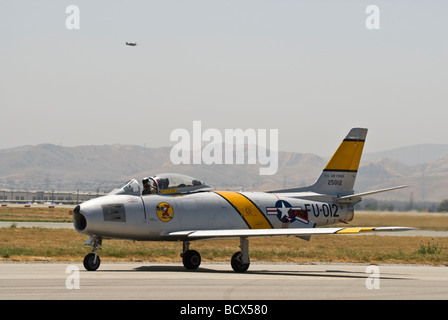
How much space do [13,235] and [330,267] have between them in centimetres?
2172

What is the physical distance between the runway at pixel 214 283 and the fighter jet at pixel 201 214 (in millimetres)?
1101

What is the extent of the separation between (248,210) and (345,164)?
17.3 ft

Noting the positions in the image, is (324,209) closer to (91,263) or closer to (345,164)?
(345,164)

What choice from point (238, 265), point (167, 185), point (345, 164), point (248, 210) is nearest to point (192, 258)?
point (238, 265)

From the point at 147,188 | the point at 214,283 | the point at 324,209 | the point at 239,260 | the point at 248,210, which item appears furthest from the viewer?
the point at 324,209

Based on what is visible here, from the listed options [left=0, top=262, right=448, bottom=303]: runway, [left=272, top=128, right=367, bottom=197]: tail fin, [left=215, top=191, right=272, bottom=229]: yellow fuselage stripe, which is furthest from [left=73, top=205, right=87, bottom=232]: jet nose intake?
[left=272, top=128, right=367, bottom=197]: tail fin

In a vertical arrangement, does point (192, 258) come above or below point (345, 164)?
below

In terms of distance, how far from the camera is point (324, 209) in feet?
93.0

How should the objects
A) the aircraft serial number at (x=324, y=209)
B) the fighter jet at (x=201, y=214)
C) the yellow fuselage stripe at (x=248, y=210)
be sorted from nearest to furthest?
the fighter jet at (x=201, y=214), the yellow fuselage stripe at (x=248, y=210), the aircraft serial number at (x=324, y=209)

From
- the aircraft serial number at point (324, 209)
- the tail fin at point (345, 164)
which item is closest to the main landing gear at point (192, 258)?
the aircraft serial number at point (324, 209)

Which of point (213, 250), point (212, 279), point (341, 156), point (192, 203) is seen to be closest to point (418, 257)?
point (341, 156)

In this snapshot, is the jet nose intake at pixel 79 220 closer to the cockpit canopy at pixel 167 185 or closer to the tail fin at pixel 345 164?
the cockpit canopy at pixel 167 185

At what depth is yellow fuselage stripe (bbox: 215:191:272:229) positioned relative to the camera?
26.4 m

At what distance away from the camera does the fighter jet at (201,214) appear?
935 inches
